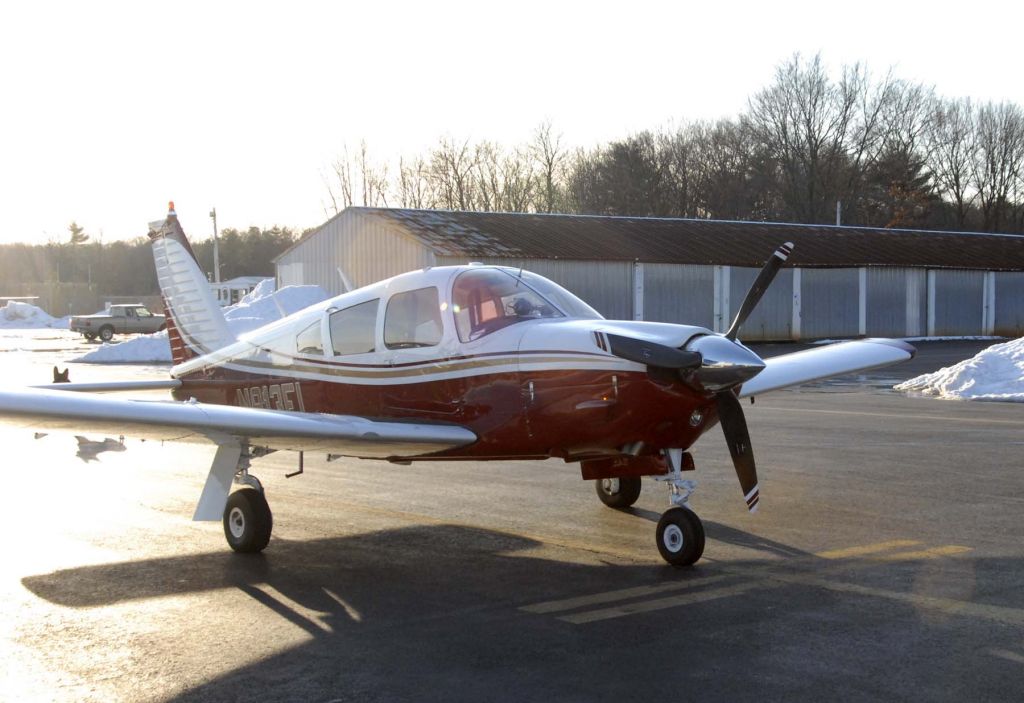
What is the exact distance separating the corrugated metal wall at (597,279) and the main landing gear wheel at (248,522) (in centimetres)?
2950

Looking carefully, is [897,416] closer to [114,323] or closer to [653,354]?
[653,354]

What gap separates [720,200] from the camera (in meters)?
83.4

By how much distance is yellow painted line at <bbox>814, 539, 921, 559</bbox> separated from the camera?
822cm

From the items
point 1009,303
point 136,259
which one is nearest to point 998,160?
point 1009,303

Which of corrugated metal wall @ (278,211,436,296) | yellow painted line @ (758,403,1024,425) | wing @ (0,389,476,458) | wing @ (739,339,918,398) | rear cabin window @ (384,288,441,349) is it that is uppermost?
corrugated metal wall @ (278,211,436,296)

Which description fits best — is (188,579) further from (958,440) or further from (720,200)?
(720,200)

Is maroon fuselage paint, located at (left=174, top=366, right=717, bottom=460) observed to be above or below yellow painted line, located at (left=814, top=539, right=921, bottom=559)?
above

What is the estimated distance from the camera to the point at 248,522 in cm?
874

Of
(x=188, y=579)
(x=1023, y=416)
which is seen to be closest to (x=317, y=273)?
(x=1023, y=416)

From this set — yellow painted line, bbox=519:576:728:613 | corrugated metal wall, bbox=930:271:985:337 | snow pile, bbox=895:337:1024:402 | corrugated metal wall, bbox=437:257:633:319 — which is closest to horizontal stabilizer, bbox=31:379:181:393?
yellow painted line, bbox=519:576:728:613

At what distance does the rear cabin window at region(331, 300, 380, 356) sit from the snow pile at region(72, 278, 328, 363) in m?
27.8

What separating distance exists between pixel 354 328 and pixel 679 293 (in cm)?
3416

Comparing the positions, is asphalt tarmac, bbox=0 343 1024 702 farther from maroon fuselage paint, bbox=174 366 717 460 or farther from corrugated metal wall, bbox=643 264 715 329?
corrugated metal wall, bbox=643 264 715 329

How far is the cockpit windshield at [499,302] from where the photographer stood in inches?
335
